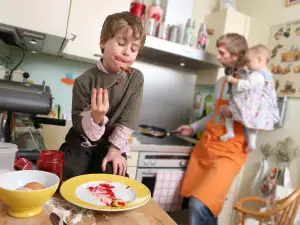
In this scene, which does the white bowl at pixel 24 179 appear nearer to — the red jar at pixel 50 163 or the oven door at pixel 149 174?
the red jar at pixel 50 163

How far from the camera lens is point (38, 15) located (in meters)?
1.27

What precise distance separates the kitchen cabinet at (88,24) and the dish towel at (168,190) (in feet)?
3.08

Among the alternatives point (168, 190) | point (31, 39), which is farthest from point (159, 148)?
point (31, 39)

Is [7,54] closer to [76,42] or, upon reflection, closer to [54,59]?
[54,59]

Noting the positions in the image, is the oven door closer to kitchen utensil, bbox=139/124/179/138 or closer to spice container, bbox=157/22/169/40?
kitchen utensil, bbox=139/124/179/138

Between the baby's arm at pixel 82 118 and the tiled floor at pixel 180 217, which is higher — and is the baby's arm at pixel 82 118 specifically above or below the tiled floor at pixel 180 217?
above

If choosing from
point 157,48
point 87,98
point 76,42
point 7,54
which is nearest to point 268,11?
point 157,48

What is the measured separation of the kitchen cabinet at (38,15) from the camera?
122 centimetres

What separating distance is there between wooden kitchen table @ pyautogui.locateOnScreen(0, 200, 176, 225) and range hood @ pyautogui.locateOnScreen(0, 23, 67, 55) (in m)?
1.02

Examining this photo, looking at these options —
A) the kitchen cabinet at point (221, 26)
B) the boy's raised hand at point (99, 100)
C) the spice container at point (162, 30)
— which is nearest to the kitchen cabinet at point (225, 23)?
the kitchen cabinet at point (221, 26)

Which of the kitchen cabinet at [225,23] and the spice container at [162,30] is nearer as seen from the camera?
the spice container at [162,30]

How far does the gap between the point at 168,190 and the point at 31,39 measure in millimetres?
1303

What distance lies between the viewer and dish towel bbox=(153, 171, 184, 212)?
1.72 metres

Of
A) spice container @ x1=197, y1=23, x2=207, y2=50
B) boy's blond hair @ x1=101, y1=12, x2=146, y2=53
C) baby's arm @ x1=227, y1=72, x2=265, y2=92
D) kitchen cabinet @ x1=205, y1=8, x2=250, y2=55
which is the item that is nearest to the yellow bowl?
boy's blond hair @ x1=101, y1=12, x2=146, y2=53
